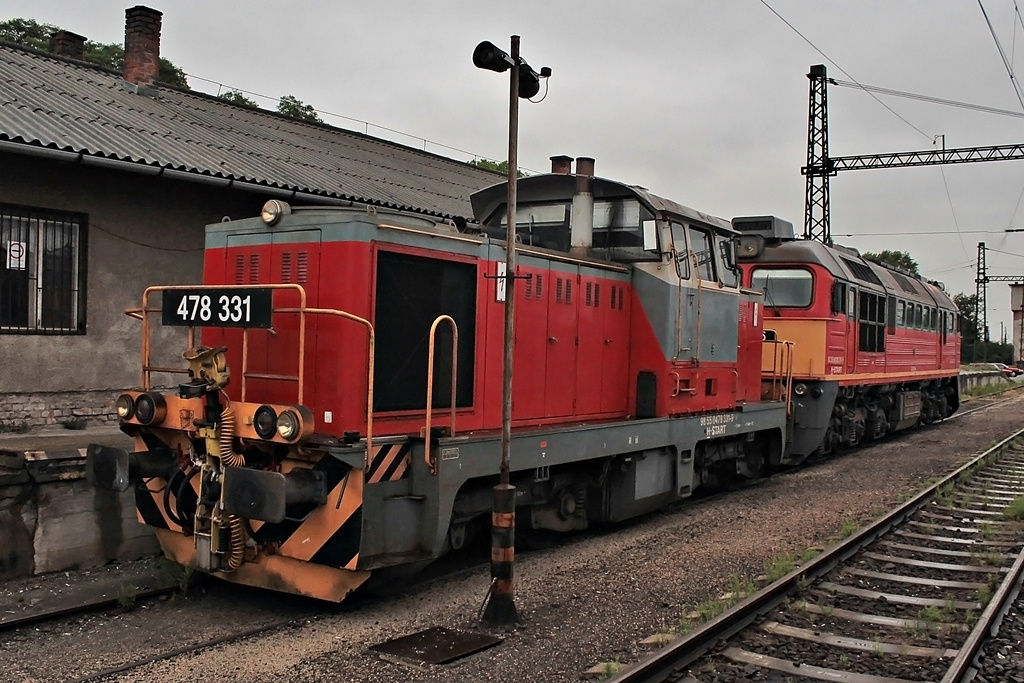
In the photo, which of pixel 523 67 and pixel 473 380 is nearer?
pixel 523 67

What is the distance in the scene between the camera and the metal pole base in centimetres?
545

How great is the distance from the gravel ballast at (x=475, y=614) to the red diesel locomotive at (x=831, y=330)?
4.14m

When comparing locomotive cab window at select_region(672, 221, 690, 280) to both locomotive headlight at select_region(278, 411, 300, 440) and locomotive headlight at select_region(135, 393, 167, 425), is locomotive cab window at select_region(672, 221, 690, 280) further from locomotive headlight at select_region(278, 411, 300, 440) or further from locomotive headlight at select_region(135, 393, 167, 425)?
locomotive headlight at select_region(135, 393, 167, 425)

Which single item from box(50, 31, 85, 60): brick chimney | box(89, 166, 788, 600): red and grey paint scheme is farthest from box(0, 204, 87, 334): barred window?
box(50, 31, 85, 60): brick chimney

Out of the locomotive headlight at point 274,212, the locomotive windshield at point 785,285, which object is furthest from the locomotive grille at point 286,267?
the locomotive windshield at point 785,285

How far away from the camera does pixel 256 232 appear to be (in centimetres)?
616

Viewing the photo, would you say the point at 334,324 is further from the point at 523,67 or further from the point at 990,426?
the point at 990,426

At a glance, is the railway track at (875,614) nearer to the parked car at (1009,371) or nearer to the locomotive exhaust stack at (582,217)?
the locomotive exhaust stack at (582,217)

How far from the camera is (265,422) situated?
5266 mm

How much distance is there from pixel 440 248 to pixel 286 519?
2.07 metres

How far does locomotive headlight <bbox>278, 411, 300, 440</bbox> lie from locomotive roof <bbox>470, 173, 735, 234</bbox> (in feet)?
11.6

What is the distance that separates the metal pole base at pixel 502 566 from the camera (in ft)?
17.9

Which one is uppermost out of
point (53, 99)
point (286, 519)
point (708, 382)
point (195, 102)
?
point (195, 102)

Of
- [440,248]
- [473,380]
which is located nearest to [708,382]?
[473,380]
